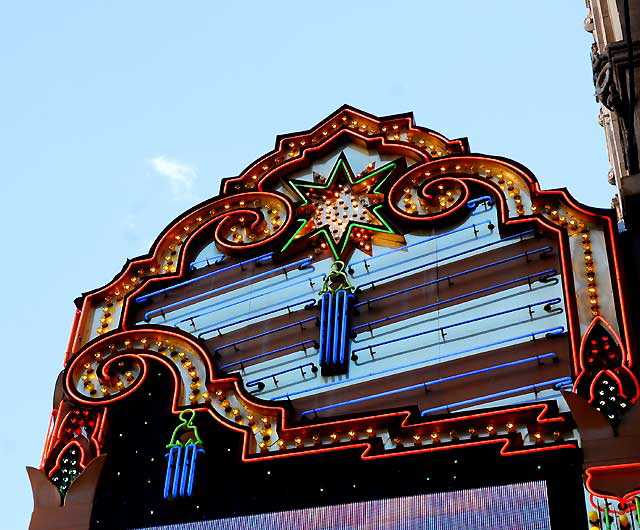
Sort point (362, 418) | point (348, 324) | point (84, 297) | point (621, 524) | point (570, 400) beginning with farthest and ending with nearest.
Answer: point (84, 297)
point (348, 324)
point (362, 418)
point (570, 400)
point (621, 524)

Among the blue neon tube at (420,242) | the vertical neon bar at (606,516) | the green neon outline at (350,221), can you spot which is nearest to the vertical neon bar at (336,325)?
the blue neon tube at (420,242)

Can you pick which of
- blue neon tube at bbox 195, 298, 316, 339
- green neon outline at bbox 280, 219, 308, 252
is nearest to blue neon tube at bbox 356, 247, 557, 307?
blue neon tube at bbox 195, 298, 316, 339

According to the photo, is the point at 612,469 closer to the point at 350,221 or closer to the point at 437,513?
the point at 437,513

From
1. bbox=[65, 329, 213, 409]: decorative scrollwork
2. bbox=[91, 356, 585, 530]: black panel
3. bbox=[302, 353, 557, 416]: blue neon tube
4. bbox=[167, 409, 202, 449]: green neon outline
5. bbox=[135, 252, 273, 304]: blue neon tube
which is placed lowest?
bbox=[91, 356, 585, 530]: black panel

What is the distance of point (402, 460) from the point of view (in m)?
13.7

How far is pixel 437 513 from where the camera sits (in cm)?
1307

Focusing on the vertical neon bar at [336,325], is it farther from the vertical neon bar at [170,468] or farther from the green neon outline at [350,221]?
the vertical neon bar at [170,468]

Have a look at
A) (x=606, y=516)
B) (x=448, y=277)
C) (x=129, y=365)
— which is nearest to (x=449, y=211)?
(x=448, y=277)

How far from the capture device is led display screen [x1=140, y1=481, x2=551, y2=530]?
12.7 metres

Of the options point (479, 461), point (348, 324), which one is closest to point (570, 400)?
point (479, 461)

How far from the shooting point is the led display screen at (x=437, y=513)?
12.7 m

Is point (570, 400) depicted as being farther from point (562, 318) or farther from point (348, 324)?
point (348, 324)

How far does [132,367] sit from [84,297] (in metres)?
1.91

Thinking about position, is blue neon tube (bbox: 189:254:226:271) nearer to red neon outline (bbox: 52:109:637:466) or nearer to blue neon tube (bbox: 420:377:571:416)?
red neon outline (bbox: 52:109:637:466)
